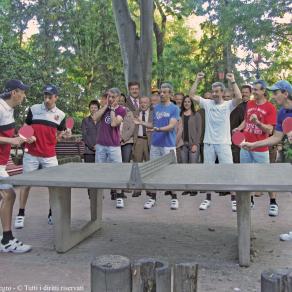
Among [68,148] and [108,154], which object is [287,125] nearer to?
[108,154]

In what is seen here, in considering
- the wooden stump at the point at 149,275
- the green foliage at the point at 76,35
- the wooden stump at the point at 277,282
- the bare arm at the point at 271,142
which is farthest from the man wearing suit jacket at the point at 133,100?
the green foliage at the point at 76,35

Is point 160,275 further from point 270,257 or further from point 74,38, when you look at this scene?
point 74,38

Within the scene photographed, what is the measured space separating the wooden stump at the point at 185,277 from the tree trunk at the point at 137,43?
1081 centimetres

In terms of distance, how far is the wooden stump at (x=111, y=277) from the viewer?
6.93 ft

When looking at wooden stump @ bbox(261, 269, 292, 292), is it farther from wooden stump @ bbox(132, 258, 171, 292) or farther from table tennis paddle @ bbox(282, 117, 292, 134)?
table tennis paddle @ bbox(282, 117, 292, 134)

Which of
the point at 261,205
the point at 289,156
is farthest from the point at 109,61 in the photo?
the point at 261,205

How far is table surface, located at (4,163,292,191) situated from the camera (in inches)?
158

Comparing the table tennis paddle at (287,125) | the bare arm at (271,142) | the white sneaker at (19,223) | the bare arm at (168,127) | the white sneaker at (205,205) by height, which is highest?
the table tennis paddle at (287,125)

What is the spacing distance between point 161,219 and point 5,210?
97.8 inches

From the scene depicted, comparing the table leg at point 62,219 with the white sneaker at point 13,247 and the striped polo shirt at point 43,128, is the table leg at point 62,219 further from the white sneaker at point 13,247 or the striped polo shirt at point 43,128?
the striped polo shirt at point 43,128

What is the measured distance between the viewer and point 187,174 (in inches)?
191

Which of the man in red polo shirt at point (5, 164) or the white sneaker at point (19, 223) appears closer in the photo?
the man in red polo shirt at point (5, 164)

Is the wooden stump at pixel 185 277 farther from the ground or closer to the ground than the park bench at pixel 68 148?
farther from the ground

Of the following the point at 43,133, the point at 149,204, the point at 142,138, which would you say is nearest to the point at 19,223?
the point at 43,133
